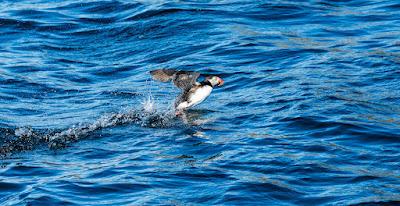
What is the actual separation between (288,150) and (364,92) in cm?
280

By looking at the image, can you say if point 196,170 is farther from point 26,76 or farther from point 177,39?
point 177,39

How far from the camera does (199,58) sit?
51.2 ft

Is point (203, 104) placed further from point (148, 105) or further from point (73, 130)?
point (73, 130)

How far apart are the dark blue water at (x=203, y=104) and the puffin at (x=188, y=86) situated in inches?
8.4

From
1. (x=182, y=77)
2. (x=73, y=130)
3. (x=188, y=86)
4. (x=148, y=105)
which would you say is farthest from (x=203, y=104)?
(x=73, y=130)

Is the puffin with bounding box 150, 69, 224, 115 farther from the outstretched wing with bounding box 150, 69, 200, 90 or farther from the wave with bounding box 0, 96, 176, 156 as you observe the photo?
the wave with bounding box 0, 96, 176, 156

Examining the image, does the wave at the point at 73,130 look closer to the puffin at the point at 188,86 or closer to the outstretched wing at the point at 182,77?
the puffin at the point at 188,86

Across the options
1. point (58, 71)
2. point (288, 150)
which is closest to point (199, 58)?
point (58, 71)

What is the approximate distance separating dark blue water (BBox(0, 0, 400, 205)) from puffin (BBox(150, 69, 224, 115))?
21 centimetres

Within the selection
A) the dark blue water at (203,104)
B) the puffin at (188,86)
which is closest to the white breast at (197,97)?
the puffin at (188,86)

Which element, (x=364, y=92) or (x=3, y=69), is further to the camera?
(x=3, y=69)

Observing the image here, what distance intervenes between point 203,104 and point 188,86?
622 mm

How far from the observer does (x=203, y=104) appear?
1330 centimetres

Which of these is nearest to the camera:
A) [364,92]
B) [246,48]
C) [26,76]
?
[364,92]
